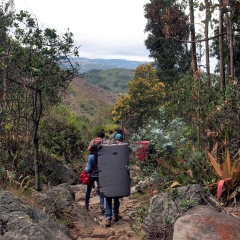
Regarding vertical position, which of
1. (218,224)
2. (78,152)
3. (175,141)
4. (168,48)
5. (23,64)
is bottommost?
(78,152)

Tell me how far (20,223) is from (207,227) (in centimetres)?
168

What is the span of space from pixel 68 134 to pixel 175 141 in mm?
8001

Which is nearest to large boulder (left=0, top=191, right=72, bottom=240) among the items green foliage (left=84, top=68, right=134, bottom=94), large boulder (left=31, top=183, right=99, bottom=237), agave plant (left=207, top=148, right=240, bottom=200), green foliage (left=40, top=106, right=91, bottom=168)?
large boulder (left=31, top=183, right=99, bottom=237)

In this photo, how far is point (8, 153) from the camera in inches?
281

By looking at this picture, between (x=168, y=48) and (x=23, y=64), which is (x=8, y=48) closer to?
(x=23, y=64)

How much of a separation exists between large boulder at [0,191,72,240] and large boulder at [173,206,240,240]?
123cm

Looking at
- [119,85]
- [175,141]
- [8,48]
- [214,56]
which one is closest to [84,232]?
[175,141]

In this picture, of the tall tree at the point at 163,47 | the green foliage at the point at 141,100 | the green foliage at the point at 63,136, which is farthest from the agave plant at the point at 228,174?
the green foliage at the point at 141,100

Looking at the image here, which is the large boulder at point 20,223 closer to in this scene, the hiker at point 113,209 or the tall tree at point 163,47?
the hiker at point 113,209

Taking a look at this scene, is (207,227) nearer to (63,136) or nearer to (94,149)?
(94,149)

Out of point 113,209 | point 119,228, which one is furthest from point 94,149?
point 119,228

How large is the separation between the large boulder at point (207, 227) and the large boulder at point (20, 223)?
1228 millimetres

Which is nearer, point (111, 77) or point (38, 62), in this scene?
point (38, 62)

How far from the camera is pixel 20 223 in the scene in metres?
3.62
